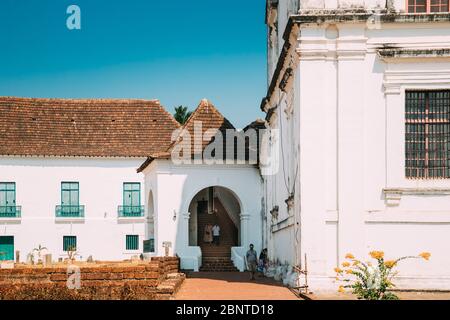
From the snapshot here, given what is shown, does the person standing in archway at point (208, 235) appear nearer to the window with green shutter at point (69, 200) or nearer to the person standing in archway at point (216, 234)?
the person standing in archway at point (216, 234)

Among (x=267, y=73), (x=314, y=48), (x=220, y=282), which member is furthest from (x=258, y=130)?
(x=314, y=48)

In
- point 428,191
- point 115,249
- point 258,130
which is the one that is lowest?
point 115,249

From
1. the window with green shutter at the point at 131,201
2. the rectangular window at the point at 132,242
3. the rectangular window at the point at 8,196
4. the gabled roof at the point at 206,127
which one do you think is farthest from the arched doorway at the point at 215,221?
the rectangular window at the point at 8,196

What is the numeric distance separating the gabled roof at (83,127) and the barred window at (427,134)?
99.4 feet

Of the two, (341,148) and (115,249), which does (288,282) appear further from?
(115,249)

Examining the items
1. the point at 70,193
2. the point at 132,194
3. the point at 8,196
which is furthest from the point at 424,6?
the point at 8,196

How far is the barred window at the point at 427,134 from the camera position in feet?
67.1

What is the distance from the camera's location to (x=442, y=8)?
68.2ft

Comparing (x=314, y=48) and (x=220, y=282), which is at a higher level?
(x=314, y=48)

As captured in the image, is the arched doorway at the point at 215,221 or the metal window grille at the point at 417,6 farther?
the arched doorway at the point at 215,221

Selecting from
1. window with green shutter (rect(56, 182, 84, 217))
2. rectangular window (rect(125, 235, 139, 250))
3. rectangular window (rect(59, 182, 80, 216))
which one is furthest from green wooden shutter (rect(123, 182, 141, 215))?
rectangular window (rect(59, 182, 80, 216))

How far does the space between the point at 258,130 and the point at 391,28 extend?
13712mm

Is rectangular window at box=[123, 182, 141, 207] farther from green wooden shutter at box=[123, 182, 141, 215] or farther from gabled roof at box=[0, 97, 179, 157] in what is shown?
gabled roof at box=[0, 97, 179, 157]
